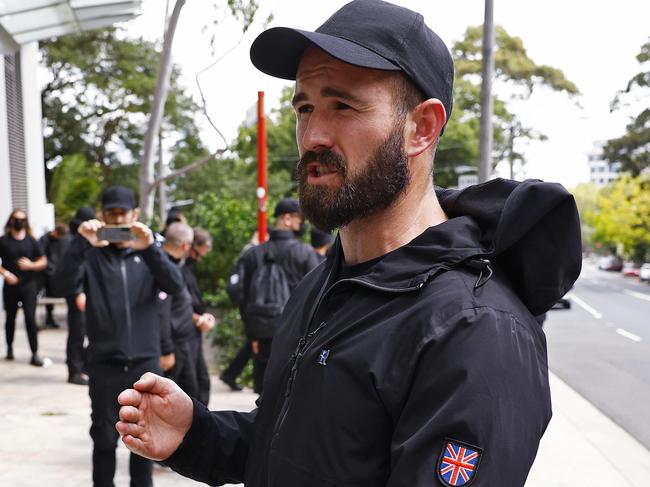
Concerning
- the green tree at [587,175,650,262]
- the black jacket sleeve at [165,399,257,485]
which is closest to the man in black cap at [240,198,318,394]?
the black jacket sleeve at [165,399,257,485]

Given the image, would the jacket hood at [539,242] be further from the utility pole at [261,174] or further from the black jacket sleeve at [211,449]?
the utility pole at [261,174]

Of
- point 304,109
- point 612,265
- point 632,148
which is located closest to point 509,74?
point 632,148

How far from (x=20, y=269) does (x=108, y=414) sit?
5832 millimetres

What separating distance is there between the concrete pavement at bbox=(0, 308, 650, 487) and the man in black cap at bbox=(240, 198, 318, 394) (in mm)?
1062

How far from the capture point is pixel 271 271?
22.5ft

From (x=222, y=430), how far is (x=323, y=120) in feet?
2.49

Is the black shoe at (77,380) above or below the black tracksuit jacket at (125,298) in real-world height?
below

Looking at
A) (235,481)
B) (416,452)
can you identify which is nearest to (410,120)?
(416,452)

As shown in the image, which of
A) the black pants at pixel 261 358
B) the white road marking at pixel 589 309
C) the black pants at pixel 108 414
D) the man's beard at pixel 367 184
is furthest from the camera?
the white road marking at pixel 589 309

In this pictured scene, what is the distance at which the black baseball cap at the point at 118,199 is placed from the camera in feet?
16.4

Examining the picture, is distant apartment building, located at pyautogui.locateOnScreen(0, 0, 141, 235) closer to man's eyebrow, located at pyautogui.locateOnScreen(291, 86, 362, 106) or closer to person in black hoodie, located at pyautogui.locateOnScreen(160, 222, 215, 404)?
person in black hoodie, located at pyautogui.locateOnScreen(160, 222, 215, 404)

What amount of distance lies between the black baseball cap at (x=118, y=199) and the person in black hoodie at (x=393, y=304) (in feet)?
11.1

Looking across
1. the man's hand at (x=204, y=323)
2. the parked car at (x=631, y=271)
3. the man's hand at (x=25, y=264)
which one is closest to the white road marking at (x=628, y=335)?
the man's hand at (x=25, y=264)

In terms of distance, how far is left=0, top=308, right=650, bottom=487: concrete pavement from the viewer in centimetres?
557
